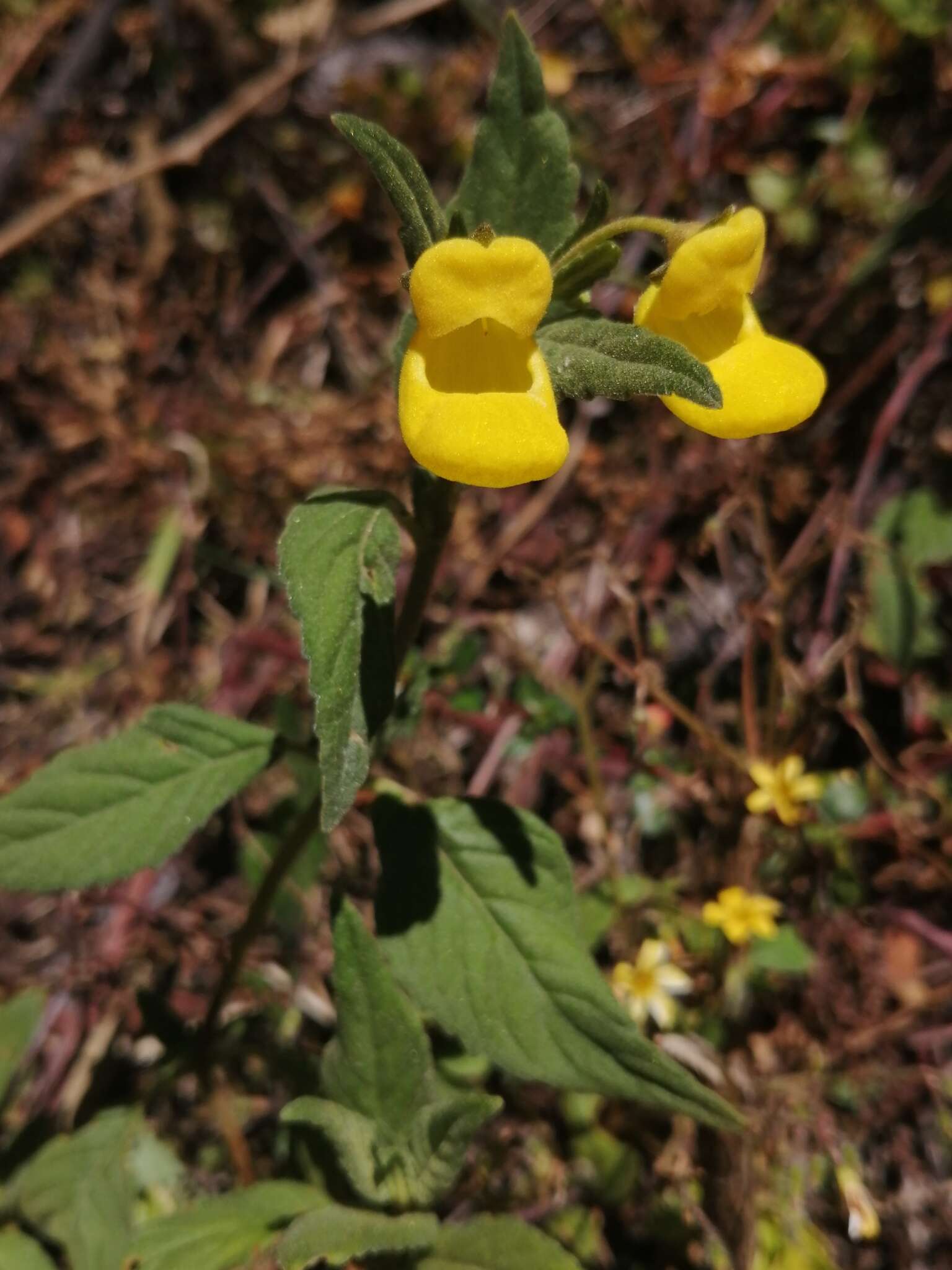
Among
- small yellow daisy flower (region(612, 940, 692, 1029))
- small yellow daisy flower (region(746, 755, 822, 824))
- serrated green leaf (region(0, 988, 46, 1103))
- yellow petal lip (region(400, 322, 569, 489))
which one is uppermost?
yellow petal lip (region(400, 322, 569, 489))

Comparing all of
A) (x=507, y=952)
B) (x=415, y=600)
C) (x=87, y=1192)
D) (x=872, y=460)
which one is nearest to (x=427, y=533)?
(x=415, y=600)

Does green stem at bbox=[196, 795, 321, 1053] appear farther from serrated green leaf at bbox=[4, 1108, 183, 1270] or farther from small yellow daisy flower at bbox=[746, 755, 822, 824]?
small yellow daisy flower at bbox=[746, 755, 822, 824]

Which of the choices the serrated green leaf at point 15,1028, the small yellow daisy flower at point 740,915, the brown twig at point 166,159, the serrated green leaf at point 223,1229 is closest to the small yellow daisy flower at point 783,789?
the small yellow daisy flower at point 740,915

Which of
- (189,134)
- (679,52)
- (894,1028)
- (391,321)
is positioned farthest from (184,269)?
(894,1028)

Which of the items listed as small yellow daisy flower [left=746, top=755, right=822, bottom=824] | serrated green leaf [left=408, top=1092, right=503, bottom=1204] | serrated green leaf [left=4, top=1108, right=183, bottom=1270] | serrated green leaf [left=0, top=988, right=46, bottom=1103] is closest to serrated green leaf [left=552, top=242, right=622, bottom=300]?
serrated green leaf [left=408, top=1092, right=503, bottom=1204]

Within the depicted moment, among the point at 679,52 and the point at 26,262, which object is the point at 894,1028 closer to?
the point at 679,52

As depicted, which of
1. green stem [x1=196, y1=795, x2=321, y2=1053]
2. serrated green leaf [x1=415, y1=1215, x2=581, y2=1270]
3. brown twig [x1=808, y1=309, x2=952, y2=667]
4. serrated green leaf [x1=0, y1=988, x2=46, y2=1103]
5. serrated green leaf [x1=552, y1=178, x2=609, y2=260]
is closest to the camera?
serrated green leaf [x1=552, y1=178, x2=609, y2=260]
